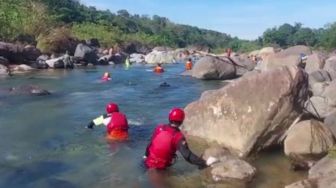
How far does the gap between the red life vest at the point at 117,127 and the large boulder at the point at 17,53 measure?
79.6 feet

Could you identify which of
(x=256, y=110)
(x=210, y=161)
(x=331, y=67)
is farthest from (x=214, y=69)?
(x=210, y=161)

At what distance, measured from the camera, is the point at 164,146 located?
32.3ft

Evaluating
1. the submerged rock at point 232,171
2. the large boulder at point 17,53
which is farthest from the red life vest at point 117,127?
the large boulder at point 17,53

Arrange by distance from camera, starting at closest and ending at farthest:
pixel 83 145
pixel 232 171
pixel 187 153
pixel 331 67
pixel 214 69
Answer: pixel 232 171 < pixel 187 153 < pixel 83 145 < pixel 331 67 < pixel 214 69

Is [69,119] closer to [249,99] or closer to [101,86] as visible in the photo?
[249,99]

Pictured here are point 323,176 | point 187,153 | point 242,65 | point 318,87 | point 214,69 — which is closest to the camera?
point 323,176

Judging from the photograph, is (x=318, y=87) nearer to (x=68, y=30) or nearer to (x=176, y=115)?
(x=176, y=115)

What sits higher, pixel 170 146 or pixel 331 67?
pixel 331 67

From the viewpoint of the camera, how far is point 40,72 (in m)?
33.0

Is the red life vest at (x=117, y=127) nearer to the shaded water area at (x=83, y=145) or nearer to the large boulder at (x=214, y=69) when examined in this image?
the shaded water area at (x=83, y=145)

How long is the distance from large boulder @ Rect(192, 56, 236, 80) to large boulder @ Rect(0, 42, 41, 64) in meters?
13.3

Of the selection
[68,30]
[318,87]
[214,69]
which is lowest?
[214,69]

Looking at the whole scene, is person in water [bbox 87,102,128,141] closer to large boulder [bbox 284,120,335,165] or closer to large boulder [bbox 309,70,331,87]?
large boulder [bbox 284,120,335,165]

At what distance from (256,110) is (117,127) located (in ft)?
12.1
